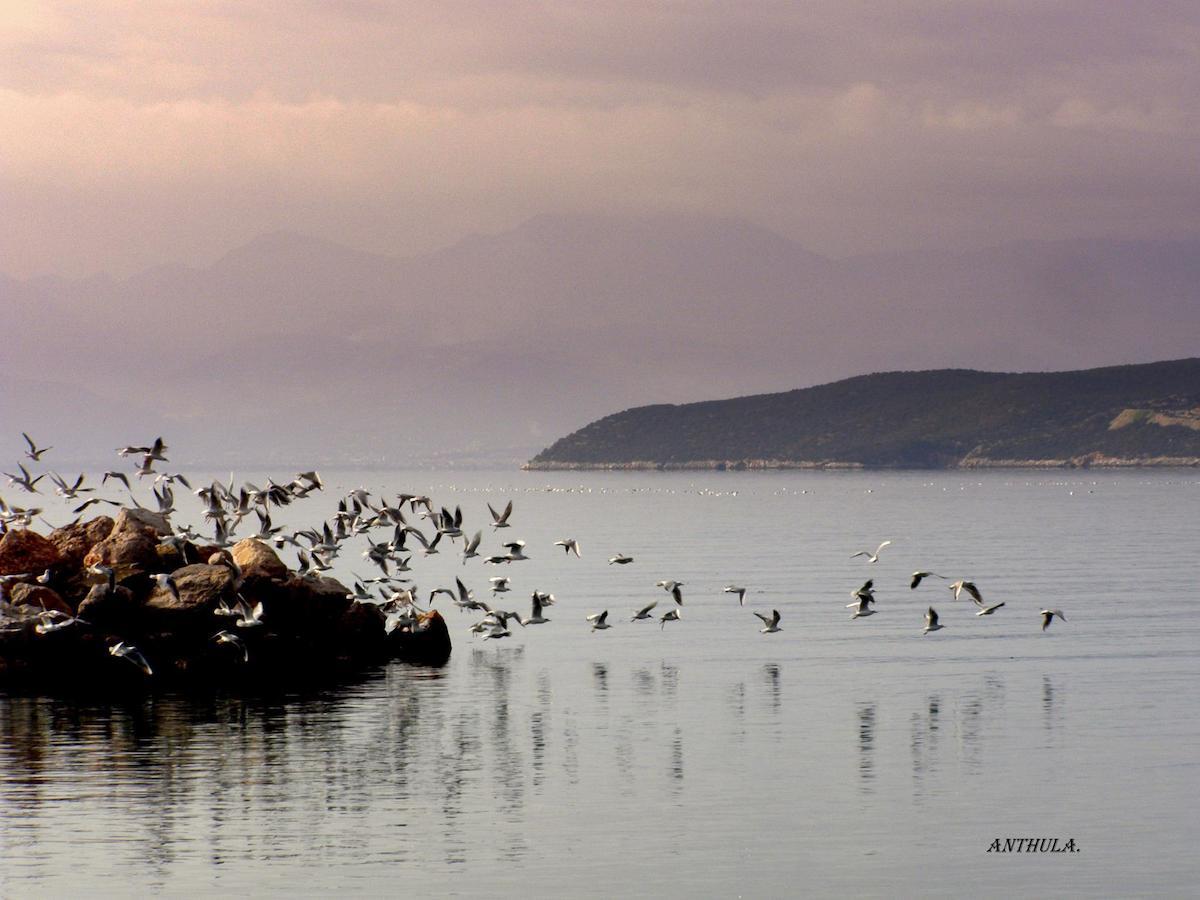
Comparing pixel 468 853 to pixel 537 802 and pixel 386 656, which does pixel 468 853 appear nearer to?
pixel 537 802

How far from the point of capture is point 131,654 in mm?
38844

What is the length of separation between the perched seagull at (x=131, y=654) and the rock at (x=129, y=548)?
215 centimetres

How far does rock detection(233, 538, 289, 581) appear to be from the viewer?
41.7 metres

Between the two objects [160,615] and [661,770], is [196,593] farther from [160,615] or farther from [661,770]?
[661,770]

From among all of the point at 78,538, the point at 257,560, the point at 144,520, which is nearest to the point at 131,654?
the point at 257,560

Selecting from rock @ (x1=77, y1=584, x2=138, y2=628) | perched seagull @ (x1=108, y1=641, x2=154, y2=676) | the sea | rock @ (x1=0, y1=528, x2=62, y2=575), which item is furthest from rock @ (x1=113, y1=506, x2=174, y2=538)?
the sea

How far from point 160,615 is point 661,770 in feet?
55.2

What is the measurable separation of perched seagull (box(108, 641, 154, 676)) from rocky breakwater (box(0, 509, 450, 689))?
0.05 meters

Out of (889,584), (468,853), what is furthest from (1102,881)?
(889,584)

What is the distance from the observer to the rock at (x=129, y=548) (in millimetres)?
41000

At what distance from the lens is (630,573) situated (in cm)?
7781

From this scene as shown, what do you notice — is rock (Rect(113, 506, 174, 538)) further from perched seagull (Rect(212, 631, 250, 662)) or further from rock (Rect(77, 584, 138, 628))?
perched seagull (Rect(212, 631, 250, 662))

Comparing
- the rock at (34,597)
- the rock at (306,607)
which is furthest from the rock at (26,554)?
the rock at (306,607)

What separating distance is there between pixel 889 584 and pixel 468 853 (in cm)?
4873
